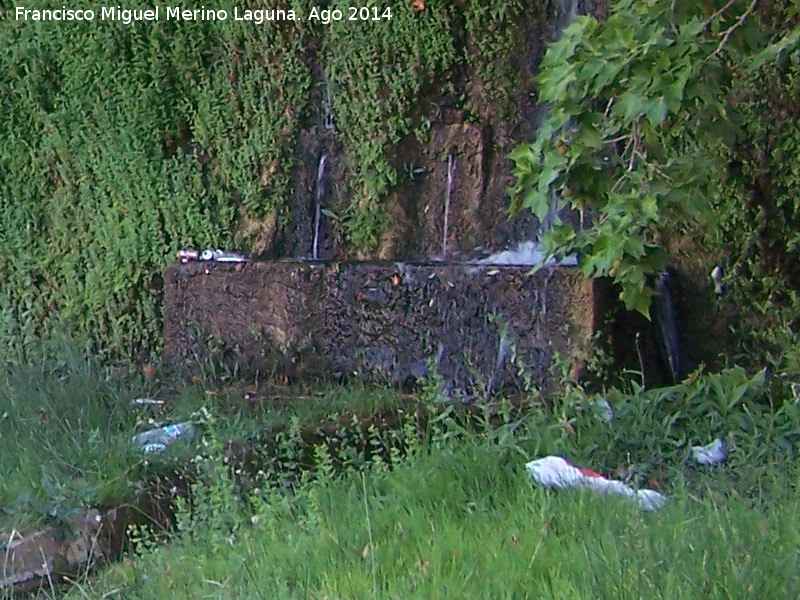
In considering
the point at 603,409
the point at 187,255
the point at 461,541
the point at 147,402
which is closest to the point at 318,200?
the point at 187,255

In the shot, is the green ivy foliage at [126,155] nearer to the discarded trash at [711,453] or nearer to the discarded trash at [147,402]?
the discarded trash at [147,402]

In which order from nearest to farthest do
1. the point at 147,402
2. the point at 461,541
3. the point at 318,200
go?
the point at 461,541 < the point at 147,402 < the point at 318,200

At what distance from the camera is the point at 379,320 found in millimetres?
5012

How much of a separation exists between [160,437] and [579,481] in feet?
6.29

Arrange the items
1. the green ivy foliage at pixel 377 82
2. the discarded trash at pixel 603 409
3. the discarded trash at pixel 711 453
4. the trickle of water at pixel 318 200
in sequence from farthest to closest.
A: the trickle of water at pixel 318 200 → the green ivy foliage at pixel 377 82 → the discarded trash at pixel 603 409 → the discarded trash at pixel 711 453

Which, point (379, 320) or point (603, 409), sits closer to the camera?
point (603, 409)

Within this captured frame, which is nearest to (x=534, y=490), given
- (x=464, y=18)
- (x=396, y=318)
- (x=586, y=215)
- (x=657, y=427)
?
(x=657, y=427)

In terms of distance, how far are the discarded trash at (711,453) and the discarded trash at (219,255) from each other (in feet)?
9.01

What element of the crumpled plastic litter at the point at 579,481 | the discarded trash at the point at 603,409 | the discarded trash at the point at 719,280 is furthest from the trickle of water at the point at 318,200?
the crumpled plastic litter at the point at 579,481

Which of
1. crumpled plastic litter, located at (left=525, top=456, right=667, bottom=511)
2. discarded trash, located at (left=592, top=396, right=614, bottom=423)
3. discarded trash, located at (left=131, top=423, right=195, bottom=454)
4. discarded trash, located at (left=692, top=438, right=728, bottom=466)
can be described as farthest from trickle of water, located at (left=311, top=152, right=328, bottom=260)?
discarded trash, located at (left=692, top=438, right=728, bottom=466)

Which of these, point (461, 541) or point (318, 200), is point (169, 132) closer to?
point (318, 200)

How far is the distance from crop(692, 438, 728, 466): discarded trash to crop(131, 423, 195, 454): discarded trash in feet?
6.97

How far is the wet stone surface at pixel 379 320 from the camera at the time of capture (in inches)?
189

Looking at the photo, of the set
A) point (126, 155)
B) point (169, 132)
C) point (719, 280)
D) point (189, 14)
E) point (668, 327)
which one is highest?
point (189, 14)
